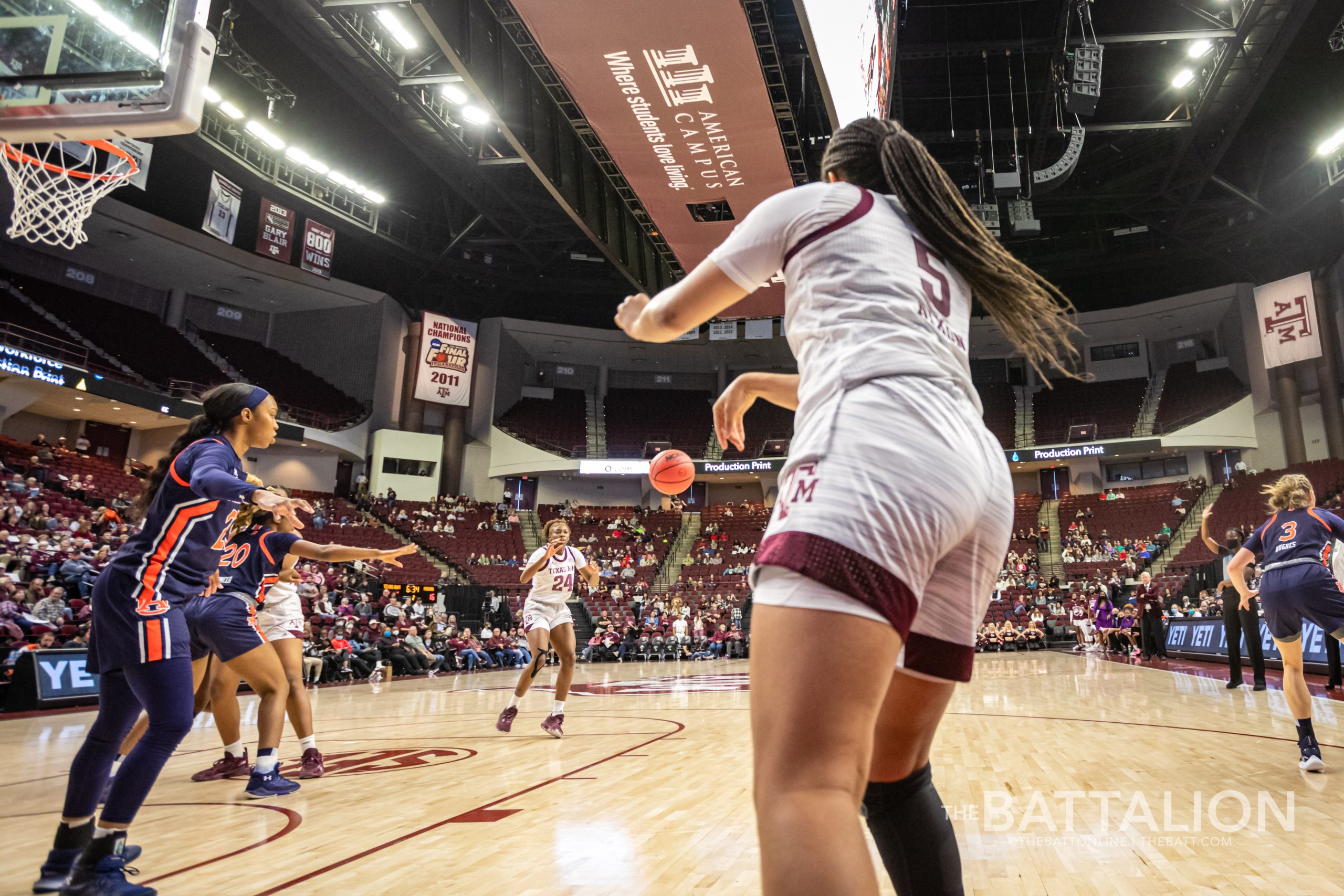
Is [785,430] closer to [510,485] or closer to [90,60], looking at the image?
[510,485]

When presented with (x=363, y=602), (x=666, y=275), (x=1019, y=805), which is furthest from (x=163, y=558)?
(x=363, y=602)

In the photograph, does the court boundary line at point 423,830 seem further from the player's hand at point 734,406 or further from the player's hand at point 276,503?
the player's hand at point 734,406

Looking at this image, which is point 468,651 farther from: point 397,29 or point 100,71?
point 100,71

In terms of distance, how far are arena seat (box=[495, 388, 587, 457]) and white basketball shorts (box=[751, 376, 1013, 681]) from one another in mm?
32044

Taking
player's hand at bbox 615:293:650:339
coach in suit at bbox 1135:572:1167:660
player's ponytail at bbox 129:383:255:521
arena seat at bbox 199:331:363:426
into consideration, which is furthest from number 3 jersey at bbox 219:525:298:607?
arena seat at bbox 199:331:363:426

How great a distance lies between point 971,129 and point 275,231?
20703 millimetres

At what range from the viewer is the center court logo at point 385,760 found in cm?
527

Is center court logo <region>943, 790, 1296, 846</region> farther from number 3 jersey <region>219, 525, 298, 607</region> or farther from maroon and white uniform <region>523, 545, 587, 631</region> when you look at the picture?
maroon and white uniform <region>523, 545, 587, 631</region>

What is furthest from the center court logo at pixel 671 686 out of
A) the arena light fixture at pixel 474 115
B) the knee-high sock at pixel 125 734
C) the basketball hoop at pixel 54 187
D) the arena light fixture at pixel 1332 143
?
the arena light fixture at pixel 1332 143

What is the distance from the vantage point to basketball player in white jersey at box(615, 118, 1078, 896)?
104cm

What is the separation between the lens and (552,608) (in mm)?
7383

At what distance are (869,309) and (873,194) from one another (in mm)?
272

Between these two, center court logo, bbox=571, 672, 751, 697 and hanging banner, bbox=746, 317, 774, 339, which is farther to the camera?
hanging banner, bbox=746, 317, 774, 339

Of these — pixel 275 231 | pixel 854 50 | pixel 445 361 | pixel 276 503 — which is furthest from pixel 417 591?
pixel 276 503
